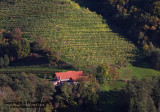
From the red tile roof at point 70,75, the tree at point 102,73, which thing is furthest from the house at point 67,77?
the tree at point 102,73

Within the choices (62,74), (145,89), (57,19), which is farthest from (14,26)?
(145,89)

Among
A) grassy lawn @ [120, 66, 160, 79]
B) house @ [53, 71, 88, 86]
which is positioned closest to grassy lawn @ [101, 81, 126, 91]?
grassy lawn @ [120, 66, 160, 79]

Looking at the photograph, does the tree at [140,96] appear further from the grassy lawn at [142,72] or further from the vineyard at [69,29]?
the vineyard at [69,29]

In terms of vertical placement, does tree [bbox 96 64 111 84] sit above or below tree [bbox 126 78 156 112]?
above

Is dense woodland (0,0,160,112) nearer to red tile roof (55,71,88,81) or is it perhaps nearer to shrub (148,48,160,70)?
shrub (148,48,160,70)

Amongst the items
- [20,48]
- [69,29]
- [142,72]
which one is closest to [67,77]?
[20,48]

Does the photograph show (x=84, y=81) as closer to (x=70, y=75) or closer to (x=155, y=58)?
(x=70, y=75)
